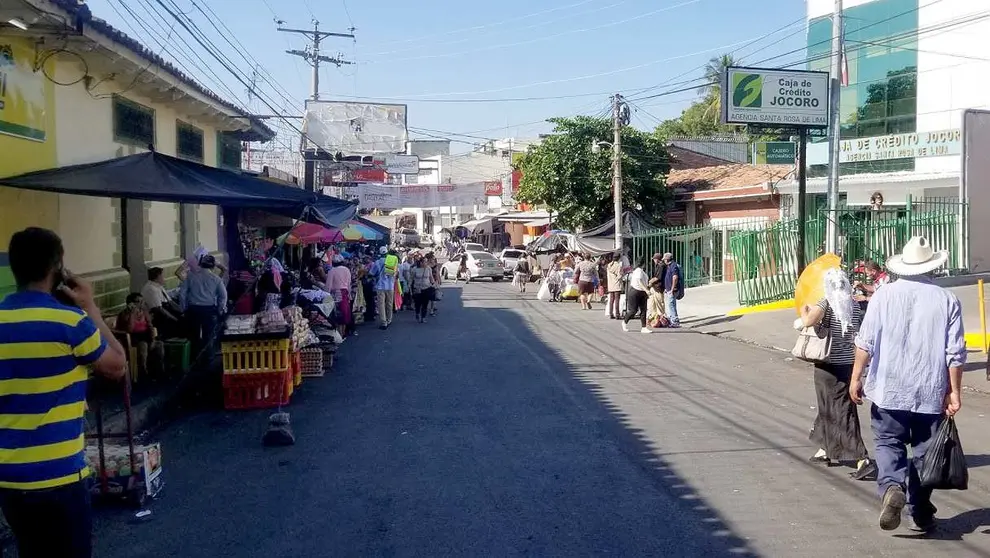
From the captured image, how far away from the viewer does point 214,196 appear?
1020 cm

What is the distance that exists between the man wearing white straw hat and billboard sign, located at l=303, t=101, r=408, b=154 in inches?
1266

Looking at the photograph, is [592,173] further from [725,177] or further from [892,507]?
[892,507]

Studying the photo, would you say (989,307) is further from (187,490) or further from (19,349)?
(19,349)

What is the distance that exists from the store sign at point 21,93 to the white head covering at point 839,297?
26.8 feet

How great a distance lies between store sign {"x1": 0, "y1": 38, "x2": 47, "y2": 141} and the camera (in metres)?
8.99

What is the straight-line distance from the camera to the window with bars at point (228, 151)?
1927cm

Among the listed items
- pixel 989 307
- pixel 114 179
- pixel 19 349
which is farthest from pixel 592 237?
pixel 19 349

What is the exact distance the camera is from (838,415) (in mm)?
6930

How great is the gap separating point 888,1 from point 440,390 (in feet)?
64.0

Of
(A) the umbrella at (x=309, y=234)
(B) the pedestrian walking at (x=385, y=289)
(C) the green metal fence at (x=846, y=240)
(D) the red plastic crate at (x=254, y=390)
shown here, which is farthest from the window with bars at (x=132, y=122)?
(C) the green metal fence at (x=846, y=240)

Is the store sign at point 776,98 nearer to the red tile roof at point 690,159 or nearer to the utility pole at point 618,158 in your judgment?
the utility pole at point 618,158

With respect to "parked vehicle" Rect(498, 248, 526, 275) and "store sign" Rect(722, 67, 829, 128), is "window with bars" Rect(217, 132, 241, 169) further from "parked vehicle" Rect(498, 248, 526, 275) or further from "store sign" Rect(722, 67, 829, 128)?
"parked vehicle" Rect(498, 248, 526, 275)

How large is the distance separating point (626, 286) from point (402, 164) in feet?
90.0

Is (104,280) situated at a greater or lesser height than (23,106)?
lesser
